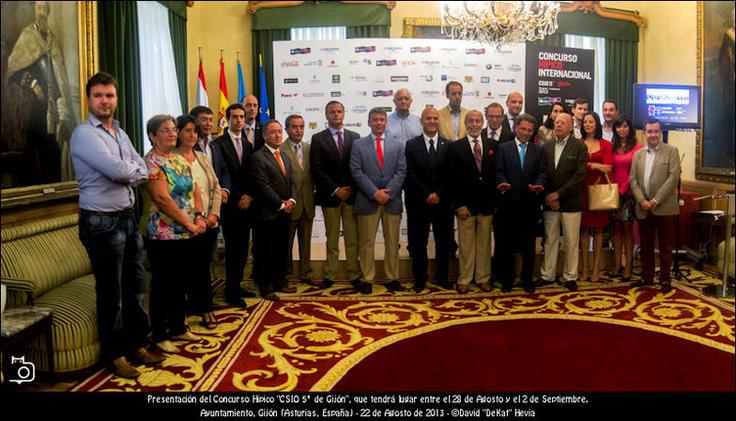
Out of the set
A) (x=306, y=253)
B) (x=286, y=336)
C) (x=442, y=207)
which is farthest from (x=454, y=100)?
(x=286, y=336)

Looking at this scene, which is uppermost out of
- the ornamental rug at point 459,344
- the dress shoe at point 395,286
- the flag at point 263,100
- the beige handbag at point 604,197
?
the flag at point 263,100

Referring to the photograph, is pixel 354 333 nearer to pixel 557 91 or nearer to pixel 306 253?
pixel 306 253

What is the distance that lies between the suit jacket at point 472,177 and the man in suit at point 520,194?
68mm

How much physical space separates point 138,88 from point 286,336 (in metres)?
3.07

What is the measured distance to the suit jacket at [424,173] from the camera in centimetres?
453

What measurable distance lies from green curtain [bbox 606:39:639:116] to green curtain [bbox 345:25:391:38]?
10.8 feet

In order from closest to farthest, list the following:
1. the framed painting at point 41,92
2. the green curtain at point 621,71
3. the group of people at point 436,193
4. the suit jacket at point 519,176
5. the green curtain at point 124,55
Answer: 1. the framed painting at point 41,92
2. the group of people at point 436,193
3. the suit jacket at point 519,176
4. the green curtain at point 124,55
5. the green curtain at point 621,71

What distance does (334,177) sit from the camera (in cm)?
466

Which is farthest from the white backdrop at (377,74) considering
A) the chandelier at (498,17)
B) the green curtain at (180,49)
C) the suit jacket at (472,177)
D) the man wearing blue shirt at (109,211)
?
the man wearing blue shirt at (109,211)

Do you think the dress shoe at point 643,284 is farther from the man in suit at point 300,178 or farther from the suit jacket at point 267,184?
the suit jacket at point 267,184

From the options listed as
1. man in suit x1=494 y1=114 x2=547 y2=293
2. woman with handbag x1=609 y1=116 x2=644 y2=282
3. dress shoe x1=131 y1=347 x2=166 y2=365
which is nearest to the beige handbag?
woman with handbag x1=609 y1=116 x2=644 y2=282

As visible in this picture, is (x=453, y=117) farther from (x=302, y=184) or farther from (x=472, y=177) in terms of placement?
(x=302, y=184)

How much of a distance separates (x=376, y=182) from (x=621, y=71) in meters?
5.45

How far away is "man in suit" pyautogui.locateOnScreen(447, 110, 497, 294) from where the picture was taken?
14.8 feet
